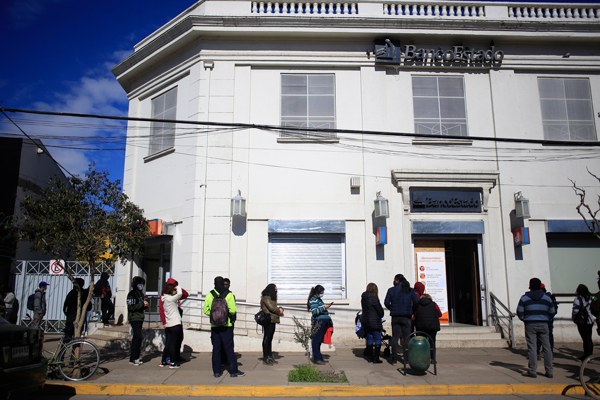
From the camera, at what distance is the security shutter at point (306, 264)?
11641mm

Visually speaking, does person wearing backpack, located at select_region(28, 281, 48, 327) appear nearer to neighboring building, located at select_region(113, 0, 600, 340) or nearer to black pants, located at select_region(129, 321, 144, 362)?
neighboring building, located at select_region(113, 0, 600, 340)

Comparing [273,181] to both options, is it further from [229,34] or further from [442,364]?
[442,364]

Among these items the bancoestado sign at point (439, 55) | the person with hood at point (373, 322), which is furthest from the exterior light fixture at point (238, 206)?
the bancoestado sign at point (439, 55)

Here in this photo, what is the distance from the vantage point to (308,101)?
500 inches

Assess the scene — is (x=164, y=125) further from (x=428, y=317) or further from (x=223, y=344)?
(x=428, y=317)

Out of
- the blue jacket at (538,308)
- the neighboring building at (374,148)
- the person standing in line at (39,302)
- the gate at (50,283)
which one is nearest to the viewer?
the blue jacket at (538,308)

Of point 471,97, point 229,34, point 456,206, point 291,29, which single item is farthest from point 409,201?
point 229,34

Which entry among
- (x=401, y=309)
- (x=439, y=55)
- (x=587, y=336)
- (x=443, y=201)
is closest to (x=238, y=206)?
(x=401, y=309)

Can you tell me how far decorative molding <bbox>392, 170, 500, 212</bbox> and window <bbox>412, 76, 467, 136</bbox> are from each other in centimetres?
136

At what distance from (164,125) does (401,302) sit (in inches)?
368

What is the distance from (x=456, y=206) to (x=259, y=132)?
6.14 m

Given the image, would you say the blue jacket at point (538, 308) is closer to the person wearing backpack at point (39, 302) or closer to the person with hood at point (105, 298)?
the person with hood at point (105, 298)

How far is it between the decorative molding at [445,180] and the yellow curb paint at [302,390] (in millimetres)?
5546


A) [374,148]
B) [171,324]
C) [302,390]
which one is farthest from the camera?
[374,148]
